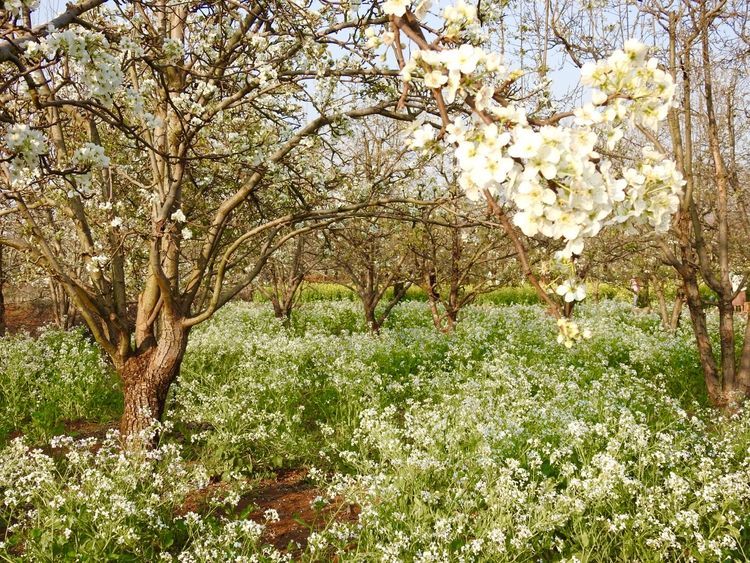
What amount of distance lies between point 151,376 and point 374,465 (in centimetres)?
217

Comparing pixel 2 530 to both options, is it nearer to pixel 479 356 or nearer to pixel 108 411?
pixel 108 411

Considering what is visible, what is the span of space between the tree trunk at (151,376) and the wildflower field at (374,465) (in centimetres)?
24

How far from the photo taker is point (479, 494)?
14.1 feet

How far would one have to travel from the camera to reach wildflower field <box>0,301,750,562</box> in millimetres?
3676

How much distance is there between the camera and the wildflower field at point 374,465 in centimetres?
368

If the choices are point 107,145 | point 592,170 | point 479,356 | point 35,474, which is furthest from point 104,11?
point 479,356

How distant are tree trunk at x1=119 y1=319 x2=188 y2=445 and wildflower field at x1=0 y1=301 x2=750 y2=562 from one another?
0.79 feet

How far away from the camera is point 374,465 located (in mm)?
4797

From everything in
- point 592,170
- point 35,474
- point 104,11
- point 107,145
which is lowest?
point 35,474

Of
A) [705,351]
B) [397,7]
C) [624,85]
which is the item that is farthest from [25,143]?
[705,351]

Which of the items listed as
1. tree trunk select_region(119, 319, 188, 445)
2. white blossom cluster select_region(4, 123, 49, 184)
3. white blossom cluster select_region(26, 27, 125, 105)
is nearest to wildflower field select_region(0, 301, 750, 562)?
tree trunk select_region(119, 319, 188, 445)

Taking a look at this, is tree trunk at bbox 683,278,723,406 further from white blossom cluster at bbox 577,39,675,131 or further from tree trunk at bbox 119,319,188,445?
white blossom cluster at bbox 577,39,675,131

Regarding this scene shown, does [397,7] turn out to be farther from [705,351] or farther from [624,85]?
[705,351]

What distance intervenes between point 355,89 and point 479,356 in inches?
198
